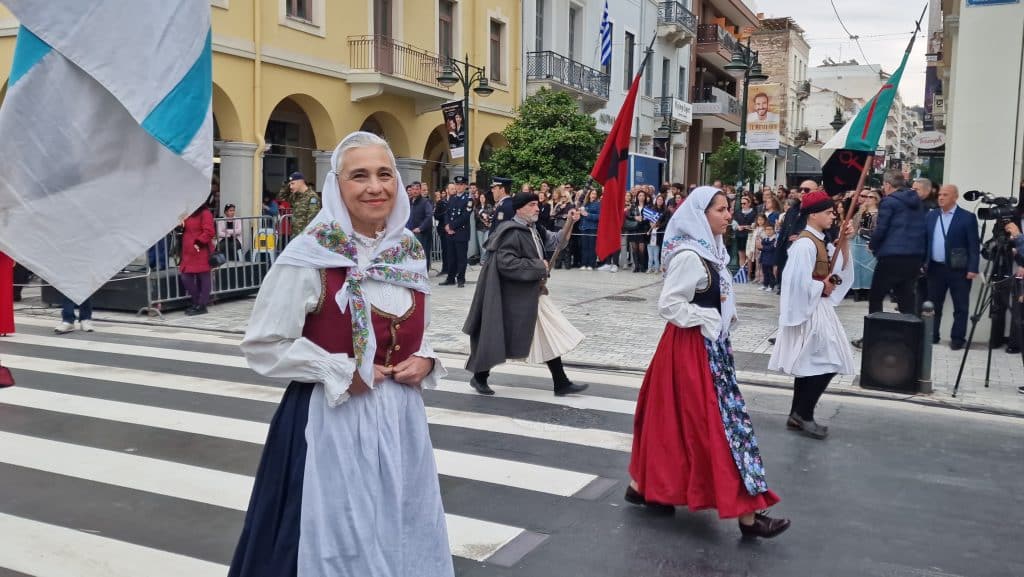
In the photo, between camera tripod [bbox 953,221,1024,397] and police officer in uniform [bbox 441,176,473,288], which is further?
police officer in uniform [bbox 441,176,473,288]

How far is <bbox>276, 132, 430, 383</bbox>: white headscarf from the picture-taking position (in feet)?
10.4

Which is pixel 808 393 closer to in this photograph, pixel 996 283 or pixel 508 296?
pixel 508 296

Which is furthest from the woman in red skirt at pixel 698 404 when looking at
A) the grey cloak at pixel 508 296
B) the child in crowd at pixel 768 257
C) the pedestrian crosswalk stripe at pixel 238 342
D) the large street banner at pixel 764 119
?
the large street banner at pixel 764 119

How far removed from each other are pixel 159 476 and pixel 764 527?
3.64 meters

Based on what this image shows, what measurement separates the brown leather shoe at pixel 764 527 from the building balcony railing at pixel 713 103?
132 ft

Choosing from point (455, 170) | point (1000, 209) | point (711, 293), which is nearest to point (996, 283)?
point (1000, 209)

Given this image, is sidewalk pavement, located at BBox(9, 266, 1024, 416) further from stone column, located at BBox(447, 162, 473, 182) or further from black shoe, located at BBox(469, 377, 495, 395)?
stone column, located at BBox(447, 162, 473, 182)

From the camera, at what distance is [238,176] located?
66.5ft

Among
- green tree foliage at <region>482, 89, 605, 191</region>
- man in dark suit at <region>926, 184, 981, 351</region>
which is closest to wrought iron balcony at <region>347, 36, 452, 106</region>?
green tree foliage at <region>482, 89, 605, 191</region>

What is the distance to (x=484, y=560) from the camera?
4684 millimetres

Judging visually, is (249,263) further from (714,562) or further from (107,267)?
(107,267)

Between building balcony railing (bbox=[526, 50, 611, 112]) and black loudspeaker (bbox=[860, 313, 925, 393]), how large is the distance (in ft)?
73.4

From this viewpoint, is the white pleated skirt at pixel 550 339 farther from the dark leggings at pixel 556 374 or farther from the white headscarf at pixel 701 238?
the white headscarf at pixel 701 238

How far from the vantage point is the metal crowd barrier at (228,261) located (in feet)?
44.5
